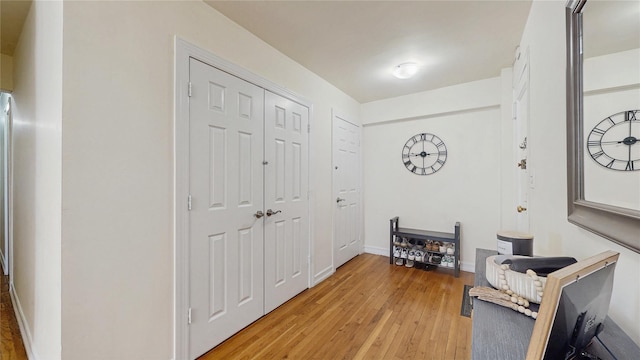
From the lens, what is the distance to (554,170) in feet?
4.18

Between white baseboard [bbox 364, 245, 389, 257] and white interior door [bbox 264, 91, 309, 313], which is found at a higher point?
white interior door [bbox 264, 91, 309, 313]

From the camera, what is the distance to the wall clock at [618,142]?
0.66 m

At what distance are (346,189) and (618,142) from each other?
9.97ft

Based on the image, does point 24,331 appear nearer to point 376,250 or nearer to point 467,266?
point 376,250

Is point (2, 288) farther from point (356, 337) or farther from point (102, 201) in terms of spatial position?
point (356, 337)


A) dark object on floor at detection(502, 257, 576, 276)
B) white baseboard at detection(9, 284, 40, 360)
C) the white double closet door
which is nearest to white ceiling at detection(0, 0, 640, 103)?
the white double closet door

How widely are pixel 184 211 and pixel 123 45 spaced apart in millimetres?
990

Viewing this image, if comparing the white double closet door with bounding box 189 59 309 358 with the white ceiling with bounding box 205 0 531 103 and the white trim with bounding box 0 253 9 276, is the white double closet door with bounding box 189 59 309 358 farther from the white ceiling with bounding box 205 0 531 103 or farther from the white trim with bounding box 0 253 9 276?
the white trim with bounding box 0 253 9 276

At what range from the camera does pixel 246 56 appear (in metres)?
2.14

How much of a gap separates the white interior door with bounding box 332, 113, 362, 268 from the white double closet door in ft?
2.60

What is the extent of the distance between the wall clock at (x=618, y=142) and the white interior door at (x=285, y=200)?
6.61 feet

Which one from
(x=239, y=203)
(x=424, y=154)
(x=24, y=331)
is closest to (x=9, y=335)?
(x=24, y=331)

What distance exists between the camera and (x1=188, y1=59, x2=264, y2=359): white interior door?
69.5 inches

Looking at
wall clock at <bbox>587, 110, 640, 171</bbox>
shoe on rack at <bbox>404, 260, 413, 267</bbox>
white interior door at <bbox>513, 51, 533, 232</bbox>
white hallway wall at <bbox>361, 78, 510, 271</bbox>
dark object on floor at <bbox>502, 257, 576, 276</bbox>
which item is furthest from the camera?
shoe on rack at <bbox>404, 260, 413, 267</bbox>
